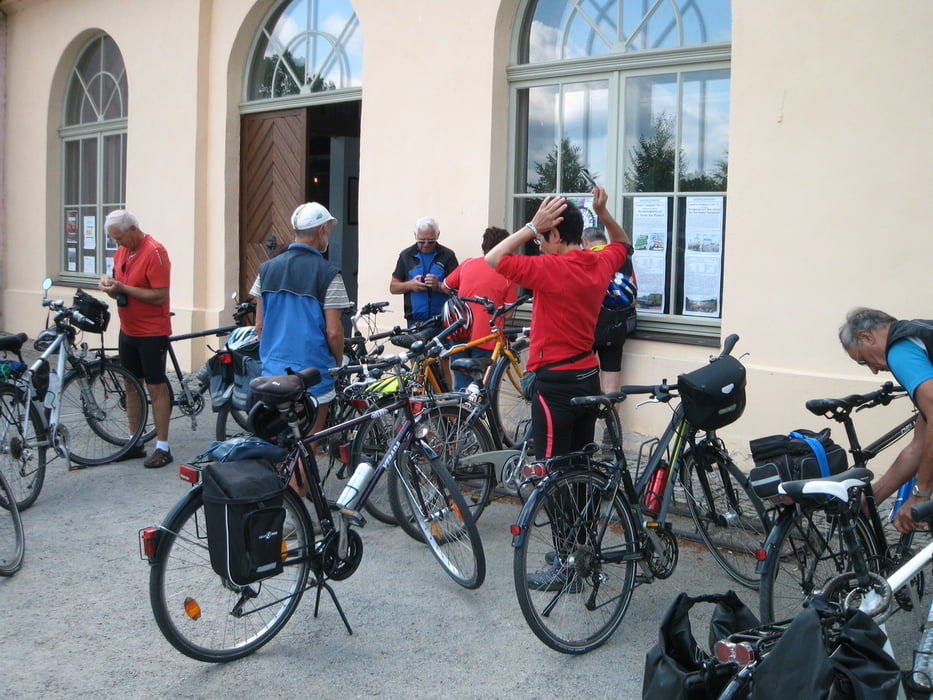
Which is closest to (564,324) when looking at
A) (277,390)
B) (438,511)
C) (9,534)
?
(438,511)

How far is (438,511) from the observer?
4.41m

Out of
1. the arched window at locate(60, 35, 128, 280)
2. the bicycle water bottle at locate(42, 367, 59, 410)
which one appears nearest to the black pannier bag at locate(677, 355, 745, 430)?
the bicycle water bottle at locate(42, 367, 59, 410)

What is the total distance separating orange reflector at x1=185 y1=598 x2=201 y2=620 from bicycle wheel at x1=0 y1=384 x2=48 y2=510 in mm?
2566

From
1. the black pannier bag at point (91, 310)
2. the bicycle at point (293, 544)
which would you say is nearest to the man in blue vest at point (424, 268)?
the black pannier bag at point (91, 310)

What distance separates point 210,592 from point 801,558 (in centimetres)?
227

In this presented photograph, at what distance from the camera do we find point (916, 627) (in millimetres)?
3920

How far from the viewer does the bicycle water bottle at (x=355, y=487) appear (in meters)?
3.96

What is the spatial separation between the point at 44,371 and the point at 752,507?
4367mm

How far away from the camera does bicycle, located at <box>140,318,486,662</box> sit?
11.6 feet

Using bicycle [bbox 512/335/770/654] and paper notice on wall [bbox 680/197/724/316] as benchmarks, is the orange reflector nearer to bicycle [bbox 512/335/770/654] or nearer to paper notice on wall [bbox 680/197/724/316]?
bicycle [bbox 512/335/770/654]

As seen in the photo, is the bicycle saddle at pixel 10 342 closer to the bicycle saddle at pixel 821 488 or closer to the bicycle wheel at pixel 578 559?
the bicycle wheel at pixel 578 559

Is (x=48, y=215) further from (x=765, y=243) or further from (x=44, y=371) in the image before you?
(x=765, y=243)

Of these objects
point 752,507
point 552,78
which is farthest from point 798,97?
point 752,507

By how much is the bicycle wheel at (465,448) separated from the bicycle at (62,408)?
2.48 meters
